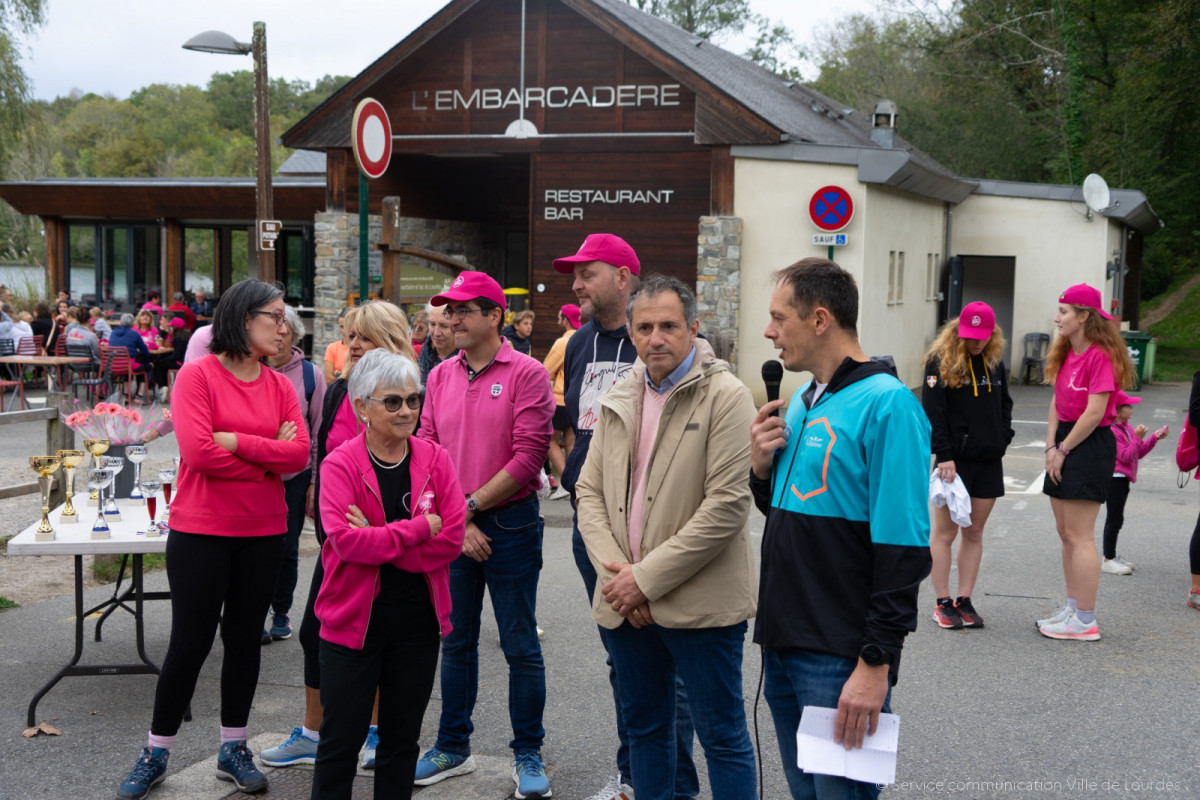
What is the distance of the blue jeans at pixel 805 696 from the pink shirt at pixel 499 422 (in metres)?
1.56

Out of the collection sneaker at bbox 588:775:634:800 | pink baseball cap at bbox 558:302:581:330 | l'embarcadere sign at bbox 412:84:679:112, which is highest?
l'embarcadere sign at bbox 412:84:679:112

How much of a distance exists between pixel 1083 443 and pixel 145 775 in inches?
192

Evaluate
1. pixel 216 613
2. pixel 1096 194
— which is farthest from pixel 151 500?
pixel 1096 194

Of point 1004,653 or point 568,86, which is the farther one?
point 568,86

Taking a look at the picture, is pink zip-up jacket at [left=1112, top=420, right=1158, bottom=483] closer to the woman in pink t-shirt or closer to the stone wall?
the woman in pink t-shirt

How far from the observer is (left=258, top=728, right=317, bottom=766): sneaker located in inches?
179

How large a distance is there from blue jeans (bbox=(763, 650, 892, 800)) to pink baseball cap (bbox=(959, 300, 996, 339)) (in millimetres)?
3635

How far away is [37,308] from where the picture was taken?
20781mm

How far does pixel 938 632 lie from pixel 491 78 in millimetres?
14549

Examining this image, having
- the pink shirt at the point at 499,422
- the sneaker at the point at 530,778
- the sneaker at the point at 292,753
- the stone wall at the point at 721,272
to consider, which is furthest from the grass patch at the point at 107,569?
the stone wall at the point at 721,272

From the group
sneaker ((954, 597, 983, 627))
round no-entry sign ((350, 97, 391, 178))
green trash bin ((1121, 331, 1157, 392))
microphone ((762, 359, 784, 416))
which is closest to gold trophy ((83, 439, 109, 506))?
microphone ((762, 359, 784, 416))

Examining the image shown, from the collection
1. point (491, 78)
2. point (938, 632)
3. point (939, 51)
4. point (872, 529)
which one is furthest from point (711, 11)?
point (872, 529)

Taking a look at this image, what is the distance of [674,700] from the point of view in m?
3.66

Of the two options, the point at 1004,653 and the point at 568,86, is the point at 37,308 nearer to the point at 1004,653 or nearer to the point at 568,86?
the point at 568,86
